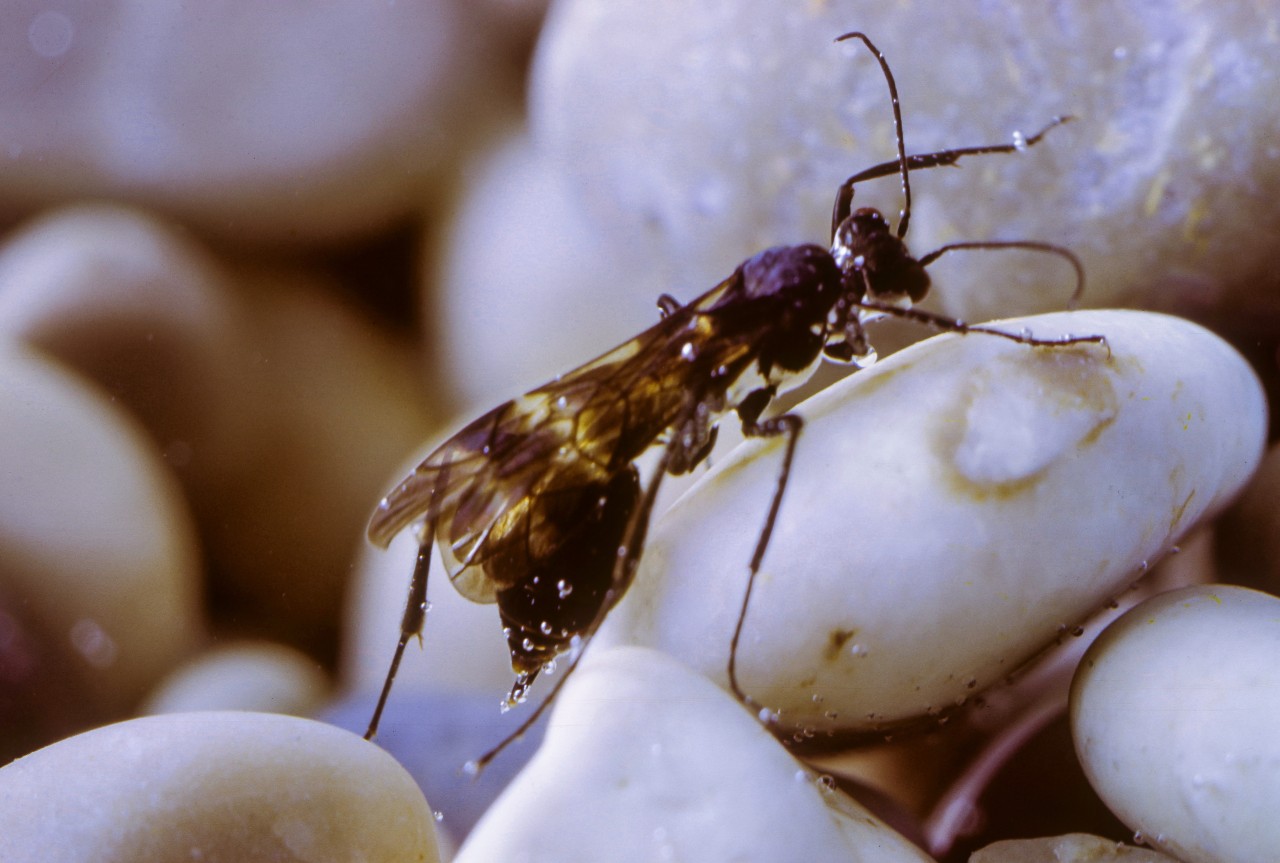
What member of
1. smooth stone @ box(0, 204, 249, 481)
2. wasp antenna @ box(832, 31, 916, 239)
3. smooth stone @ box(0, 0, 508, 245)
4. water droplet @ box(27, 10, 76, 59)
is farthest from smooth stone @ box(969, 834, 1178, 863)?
water droplet @ box(27, 10, 76, 59)

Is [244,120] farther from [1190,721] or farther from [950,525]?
[1190,721]

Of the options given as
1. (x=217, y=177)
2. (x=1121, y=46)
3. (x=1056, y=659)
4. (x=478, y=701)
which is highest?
(x=217, y=177)

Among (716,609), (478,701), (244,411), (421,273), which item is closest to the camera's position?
(716,609)

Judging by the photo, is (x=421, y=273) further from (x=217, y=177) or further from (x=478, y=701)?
(x=478, y=701)

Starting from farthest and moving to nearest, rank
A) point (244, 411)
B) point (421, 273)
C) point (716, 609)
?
point (421, 273)
point (244, 411)
point (716, 609)

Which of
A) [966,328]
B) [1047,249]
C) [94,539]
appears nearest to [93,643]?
[94,539]

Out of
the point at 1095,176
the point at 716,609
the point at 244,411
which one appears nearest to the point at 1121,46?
the point at 1095,176

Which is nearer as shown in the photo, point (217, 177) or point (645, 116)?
point (645, 116)
